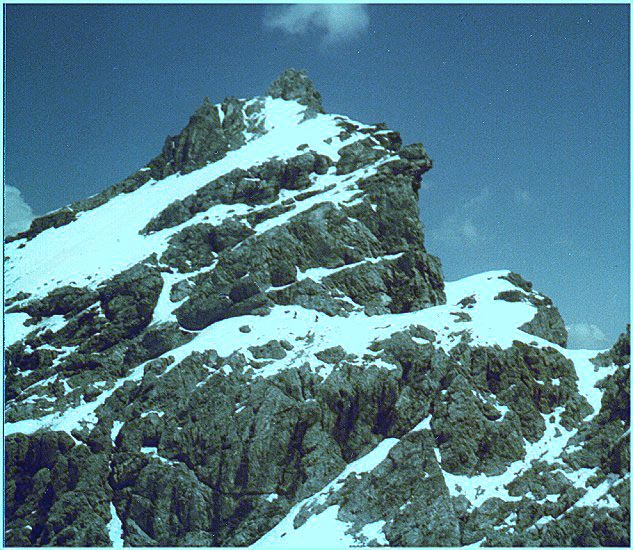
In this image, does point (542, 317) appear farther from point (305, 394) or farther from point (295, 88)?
point (295, 88)

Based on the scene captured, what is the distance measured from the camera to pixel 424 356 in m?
49.8

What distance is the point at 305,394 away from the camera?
4822 centimetres

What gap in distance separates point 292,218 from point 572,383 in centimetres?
3083

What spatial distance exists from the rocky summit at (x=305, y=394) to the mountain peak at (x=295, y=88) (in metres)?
34.4

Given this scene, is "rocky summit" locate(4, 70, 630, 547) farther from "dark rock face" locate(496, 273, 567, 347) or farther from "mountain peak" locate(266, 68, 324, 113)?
"mountain peak" locate(266, 68, 324, 113)

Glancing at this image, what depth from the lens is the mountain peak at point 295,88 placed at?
100688 millimetres

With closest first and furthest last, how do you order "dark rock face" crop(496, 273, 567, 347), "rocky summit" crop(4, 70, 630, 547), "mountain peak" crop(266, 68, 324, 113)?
"rocky summit" crop(4, 70, 630, 547) → "dark rock face" crop(496, 273, 567, 347) → "mountain peak" crop(266, 68, 324, 113)

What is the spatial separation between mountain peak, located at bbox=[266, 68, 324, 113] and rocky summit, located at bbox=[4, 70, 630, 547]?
3442cm

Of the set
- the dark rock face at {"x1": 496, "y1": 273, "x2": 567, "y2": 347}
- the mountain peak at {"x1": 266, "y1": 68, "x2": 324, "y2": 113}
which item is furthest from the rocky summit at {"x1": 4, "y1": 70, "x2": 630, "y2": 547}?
the mountain peak at {"x1": 266, "y1": 68, "x2": 324, "y2": 113}

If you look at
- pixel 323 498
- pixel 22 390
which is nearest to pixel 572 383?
pixel 323 498

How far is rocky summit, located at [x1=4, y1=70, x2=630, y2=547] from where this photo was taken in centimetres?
4194

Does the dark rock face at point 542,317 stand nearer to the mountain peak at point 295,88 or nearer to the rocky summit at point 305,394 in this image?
the rocky summit at point 305,394

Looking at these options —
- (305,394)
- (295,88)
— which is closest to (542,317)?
(305,394)

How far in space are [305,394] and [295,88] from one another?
66786 mm
